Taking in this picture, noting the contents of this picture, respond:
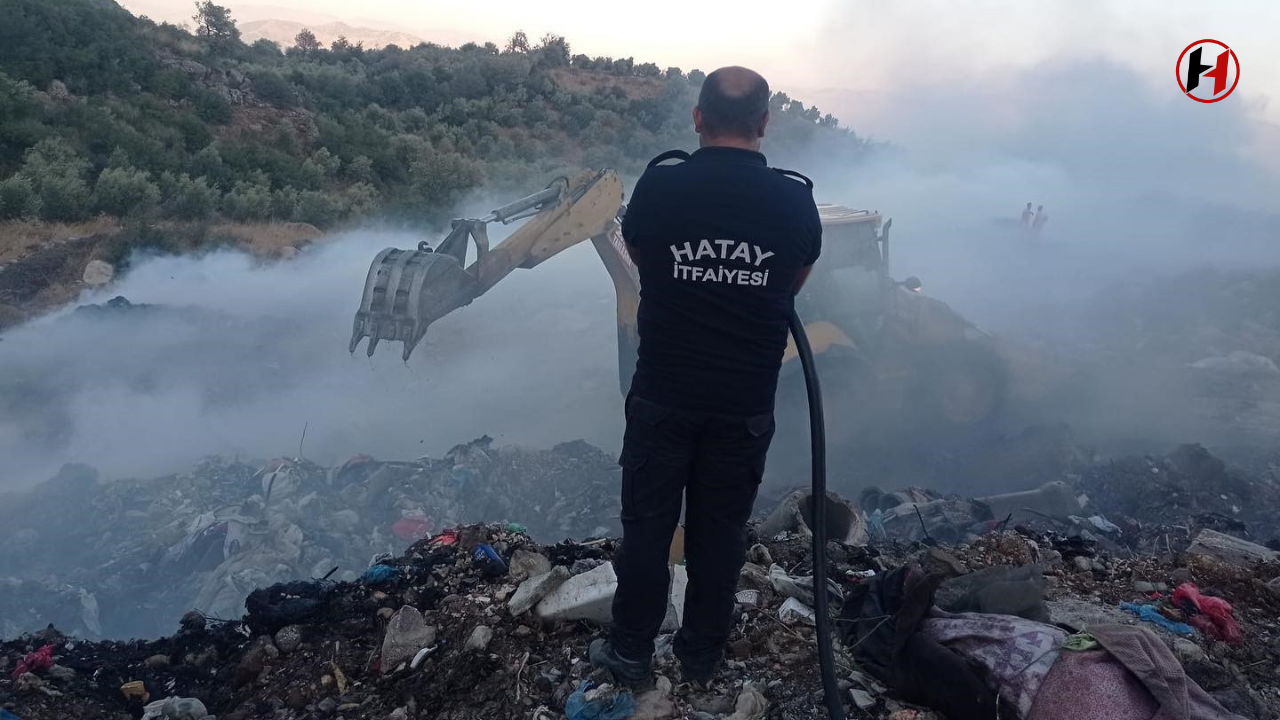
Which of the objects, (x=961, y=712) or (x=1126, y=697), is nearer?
(x=1126, y=697)

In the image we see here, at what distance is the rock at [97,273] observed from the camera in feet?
35.9

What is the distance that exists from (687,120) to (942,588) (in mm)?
24960

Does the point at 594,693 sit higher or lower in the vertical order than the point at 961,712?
lower

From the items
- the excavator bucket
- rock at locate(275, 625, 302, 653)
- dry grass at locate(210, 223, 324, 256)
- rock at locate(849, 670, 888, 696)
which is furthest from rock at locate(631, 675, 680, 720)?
dry grass at locate(210, 223, 324, 256)

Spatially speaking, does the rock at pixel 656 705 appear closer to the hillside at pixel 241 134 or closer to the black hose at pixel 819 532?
the black hose at pixel 819 532

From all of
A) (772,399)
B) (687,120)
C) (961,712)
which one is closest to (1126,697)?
(961,712)

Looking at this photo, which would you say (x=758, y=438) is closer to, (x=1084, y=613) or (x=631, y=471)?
(x=631, y=471)

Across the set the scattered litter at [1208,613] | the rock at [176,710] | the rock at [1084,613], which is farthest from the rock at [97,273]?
the scattered litter at [1208,613]

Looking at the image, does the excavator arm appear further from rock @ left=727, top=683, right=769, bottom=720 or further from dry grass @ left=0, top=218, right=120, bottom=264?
dry grass @ left=0, top=218, right=120, bottom=264

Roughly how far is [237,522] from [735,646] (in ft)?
16.2

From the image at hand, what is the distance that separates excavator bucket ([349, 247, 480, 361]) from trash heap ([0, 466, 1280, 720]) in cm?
206

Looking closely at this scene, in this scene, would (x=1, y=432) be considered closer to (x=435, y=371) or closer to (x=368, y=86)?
(x=435, y=371)

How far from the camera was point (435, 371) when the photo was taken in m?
10.7

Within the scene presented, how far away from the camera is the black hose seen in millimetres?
2873
